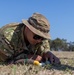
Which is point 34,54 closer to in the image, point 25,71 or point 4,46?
point 4,46

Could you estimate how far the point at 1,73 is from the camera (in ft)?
20.0


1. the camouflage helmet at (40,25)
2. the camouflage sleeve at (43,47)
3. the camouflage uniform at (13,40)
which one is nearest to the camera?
the camouflage helmet at (40,25)

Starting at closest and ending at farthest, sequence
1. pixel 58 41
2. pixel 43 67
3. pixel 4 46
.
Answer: pixel 43 67
pixel 4 46
pixel 58 41

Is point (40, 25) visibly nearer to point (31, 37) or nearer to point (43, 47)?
point (31, 37)

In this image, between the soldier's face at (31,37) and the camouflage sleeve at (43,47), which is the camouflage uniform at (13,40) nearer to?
the camouflage sleeve at (43,47)

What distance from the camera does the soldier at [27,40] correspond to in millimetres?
7184

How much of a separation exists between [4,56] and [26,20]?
0.90 meters

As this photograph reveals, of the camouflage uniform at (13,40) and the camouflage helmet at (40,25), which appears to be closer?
the camouflage helmet at (40,25)

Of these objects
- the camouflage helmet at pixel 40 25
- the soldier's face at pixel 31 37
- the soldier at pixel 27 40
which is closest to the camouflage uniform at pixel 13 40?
the soldier at pixel 27 40

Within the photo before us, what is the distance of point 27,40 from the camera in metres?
7.50

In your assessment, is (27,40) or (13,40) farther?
(27,40)

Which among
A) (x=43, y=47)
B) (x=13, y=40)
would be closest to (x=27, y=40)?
(x=13, y=40)

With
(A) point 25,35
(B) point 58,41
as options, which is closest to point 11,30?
(A) point 25,35

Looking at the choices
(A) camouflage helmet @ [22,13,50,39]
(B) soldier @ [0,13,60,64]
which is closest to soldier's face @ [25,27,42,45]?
(B) soldier @ [0,13,60,64]
